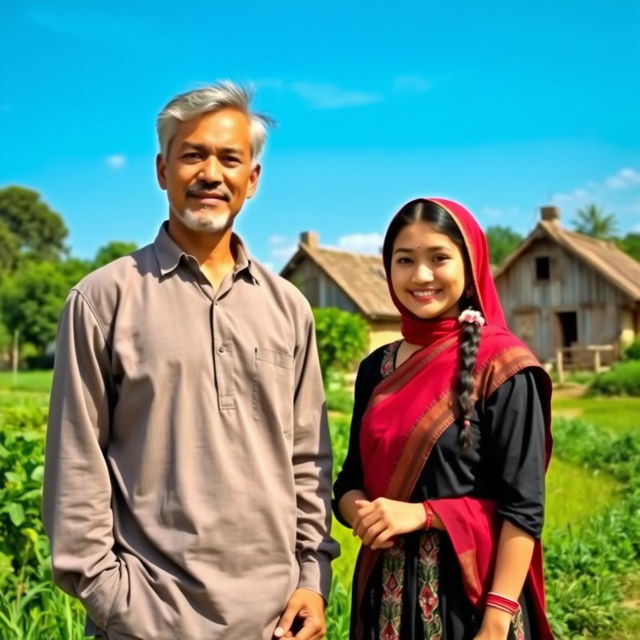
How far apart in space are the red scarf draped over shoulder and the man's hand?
16 centimetres

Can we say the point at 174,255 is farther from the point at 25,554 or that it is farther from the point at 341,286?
the point at 341,286

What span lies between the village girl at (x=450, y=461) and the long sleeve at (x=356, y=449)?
0.06 meters

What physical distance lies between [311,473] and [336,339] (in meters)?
17.7

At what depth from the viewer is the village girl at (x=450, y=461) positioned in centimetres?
204

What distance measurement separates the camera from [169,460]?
80.3 inches

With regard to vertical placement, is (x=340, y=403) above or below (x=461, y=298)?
below

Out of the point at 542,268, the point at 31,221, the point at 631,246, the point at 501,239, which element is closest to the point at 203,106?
the point at 542,268

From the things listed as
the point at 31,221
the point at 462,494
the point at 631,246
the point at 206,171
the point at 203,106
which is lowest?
the point at 462,494

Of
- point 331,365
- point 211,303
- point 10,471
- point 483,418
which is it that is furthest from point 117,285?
point 331,365

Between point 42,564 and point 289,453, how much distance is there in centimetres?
230

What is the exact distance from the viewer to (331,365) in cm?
2048

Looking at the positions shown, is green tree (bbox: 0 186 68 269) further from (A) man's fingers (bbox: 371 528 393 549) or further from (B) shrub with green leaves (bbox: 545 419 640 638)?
(A) man's fingers (bbox: 371 528 393 549)

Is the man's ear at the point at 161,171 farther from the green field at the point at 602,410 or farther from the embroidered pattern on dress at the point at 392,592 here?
the green field at the point at 602,410

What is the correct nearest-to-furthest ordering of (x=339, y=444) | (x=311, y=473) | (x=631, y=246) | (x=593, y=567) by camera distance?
(x=311, y=473) < (x=593, y=567) < (x=339, y=444) < (x=631, y=246)
